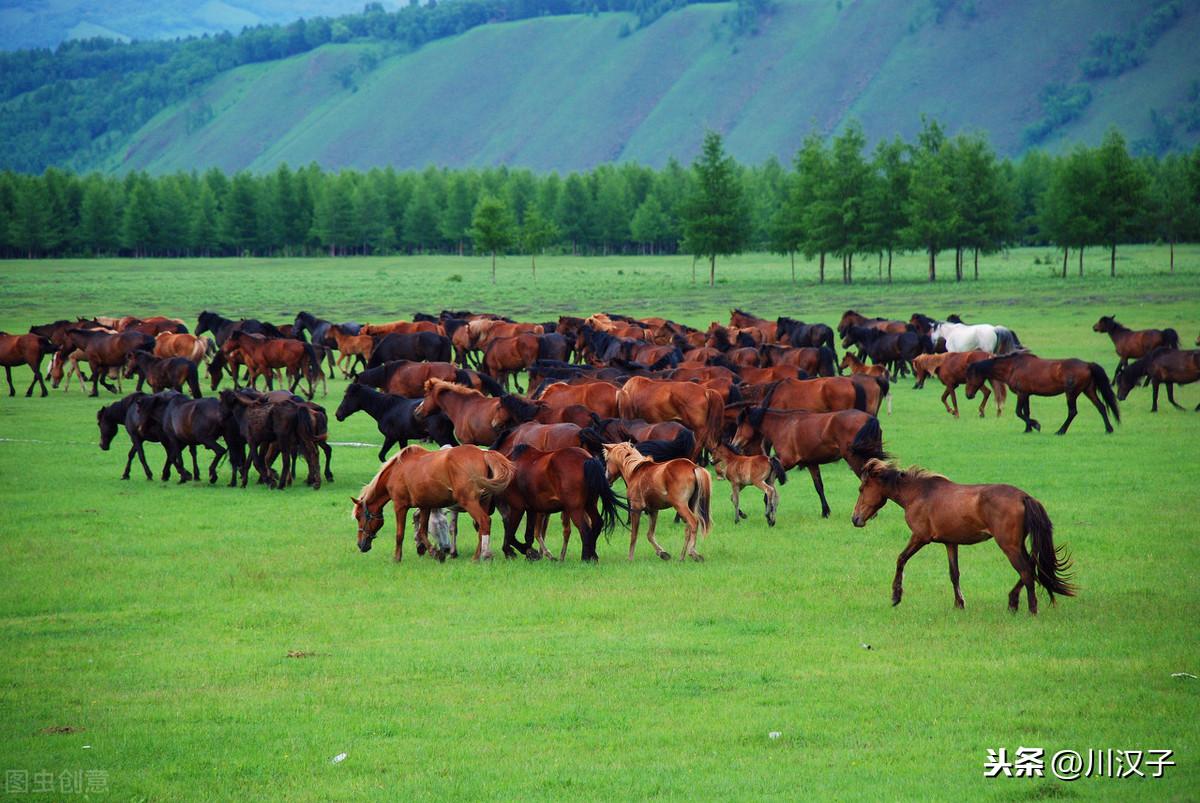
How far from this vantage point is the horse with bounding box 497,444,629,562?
14430 mm

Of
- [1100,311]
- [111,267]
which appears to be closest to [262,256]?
[111,267]

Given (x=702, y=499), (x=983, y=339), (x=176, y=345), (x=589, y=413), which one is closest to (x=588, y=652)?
(x=702, y=499)

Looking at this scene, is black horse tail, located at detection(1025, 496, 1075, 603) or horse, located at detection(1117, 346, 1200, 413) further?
horse, located at detection(1117, 346, 1200, 413)

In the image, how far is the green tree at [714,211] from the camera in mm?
81438

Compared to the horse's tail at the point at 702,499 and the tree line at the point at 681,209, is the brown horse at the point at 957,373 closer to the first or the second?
the horse's tail at the point at 702,499

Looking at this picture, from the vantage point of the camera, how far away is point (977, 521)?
38.8ft

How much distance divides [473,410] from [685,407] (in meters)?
3.58

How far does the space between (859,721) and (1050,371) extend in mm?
17309

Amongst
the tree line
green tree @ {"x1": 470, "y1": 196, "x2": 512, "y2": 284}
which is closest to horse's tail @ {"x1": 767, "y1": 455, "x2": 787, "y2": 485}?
the tree line

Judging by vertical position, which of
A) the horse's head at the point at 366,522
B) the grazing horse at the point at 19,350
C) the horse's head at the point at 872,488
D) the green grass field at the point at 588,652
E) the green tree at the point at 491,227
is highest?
the green tree at the point at 491,227

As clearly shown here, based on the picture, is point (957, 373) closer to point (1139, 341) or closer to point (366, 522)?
point (1139, 341)

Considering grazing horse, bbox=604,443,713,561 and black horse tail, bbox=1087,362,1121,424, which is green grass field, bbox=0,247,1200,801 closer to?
grazing horse, bbox=604,443,713,561

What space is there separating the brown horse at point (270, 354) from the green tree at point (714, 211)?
5172 centimetres

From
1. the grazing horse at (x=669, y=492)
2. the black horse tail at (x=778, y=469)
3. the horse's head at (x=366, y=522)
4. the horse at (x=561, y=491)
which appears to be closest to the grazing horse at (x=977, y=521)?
the grazing horse at (x=669, y=492)
